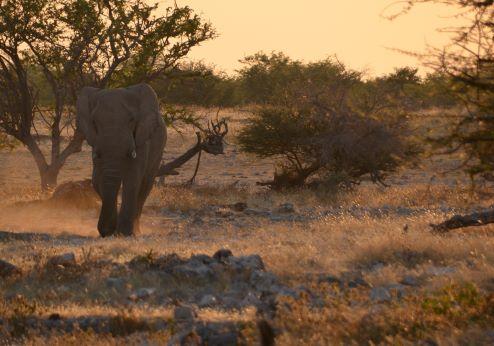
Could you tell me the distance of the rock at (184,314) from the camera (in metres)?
7.59

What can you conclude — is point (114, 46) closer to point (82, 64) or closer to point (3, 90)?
point (82, 64)

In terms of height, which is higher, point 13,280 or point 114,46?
point 114,46

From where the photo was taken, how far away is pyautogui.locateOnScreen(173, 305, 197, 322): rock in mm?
7590

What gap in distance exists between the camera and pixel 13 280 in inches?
377

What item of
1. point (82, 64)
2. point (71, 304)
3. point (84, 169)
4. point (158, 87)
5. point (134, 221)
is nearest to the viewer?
point (71, 304)

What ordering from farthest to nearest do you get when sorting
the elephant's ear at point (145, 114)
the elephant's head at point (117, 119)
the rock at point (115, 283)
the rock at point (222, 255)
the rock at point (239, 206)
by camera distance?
the rock at point (239, 206)
the elephant's ear at point (145, 114)
the elephant's head at point (117, 119)
the rock at point (222, 255)
the rock at point (115, 283)

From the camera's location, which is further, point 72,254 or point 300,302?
point 72,254

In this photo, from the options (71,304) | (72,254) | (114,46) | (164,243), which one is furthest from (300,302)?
(114,46)

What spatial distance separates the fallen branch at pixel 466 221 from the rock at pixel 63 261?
4.95 m

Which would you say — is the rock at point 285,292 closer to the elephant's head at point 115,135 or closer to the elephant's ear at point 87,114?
the elephant's head at point 115,135

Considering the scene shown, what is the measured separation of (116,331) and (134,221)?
6832 millimetres

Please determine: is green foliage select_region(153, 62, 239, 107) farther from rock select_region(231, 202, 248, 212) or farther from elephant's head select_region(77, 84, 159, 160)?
elephant's head select_region(77, 84, 159, 160)

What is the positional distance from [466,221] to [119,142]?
5.28 meters

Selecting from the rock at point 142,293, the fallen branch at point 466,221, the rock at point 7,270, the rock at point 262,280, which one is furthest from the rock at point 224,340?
the fallen branch at point 466,221
